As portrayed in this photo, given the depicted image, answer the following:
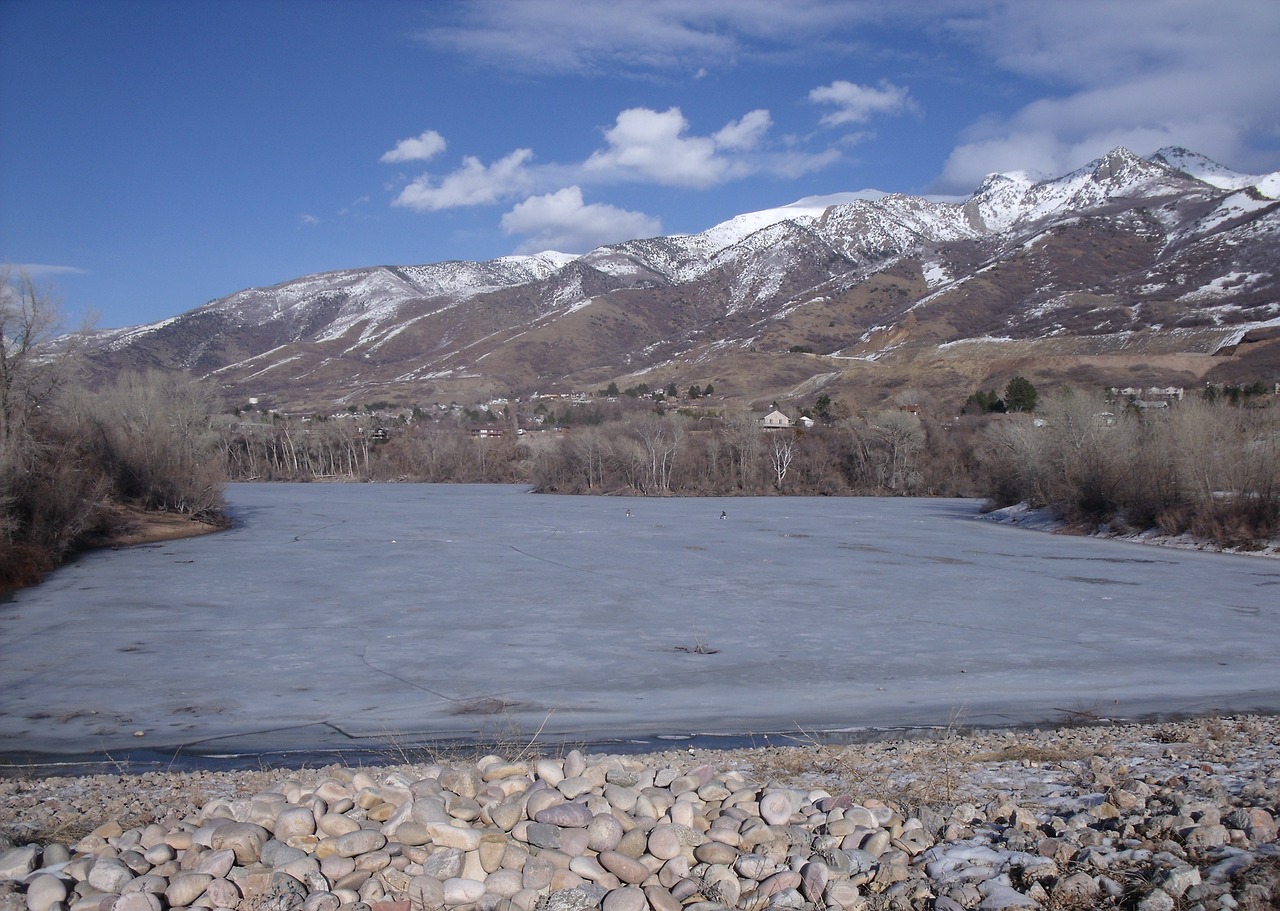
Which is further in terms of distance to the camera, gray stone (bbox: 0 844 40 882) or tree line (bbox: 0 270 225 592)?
tree line (bbox: 0 270 225 592)

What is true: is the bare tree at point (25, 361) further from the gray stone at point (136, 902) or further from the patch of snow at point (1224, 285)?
the patch of snow at point (1224, 285)

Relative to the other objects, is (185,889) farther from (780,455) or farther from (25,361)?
(780,455)

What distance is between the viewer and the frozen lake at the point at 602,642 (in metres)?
10.2

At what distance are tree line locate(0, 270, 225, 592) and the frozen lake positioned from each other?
1.59 m

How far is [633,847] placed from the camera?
5027 mm

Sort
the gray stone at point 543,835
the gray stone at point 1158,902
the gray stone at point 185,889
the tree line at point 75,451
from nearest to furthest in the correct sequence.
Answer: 1. the gray stone at point 1158,902
2. the gray stone at point 185,889
3. the gray stone at point 543,835
4. the tree line at point 75,451

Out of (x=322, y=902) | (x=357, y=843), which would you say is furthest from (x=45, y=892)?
(x=357, y=843)

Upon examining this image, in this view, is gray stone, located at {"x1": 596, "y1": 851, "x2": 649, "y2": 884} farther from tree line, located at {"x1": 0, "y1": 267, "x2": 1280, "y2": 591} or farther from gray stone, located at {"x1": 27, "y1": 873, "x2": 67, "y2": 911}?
tree line, located at {"x1": 0, "y1": 267, "x2": 1280, "y2": 591}

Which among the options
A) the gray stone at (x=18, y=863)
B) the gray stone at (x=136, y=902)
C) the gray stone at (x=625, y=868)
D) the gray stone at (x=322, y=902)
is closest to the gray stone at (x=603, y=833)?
the gray stone at (x=625, y=868)

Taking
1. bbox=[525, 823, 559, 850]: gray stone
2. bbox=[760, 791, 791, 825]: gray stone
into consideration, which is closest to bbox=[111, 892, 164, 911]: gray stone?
bbox=[525, 823, 559, 850]: gray stone

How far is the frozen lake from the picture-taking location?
10.2m

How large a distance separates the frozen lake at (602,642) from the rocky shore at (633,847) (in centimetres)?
355

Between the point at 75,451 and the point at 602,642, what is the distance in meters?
23.8

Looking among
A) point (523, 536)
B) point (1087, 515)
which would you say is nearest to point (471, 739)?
point (523, 536)
